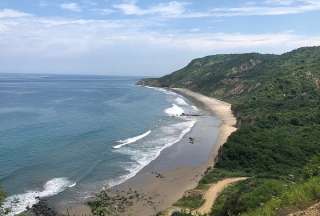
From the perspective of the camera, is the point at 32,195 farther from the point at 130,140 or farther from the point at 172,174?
the point at 130,140

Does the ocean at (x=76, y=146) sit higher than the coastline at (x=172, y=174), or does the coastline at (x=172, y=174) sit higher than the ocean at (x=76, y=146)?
the ocean at (x=76, y=146)

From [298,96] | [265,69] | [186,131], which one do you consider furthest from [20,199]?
[265,69]

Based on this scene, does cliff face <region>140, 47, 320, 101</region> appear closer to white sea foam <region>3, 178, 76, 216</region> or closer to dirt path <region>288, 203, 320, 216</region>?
white sea foam <region>3, 178, 76, 216</region>

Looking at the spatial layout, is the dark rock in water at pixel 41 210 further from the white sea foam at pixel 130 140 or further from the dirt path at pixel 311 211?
the dirt path at pixel 311 211

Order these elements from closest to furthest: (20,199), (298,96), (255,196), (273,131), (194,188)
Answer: (255,196) → (20,199) → (194,188) → (273,131) → (298,96)

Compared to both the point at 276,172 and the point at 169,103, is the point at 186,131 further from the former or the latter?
the point at 169,103

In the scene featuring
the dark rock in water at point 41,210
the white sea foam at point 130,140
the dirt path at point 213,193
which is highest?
the dirt path at point 213,193

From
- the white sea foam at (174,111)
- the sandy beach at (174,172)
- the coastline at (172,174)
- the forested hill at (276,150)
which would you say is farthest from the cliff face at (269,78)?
the coastline at (172,174)
